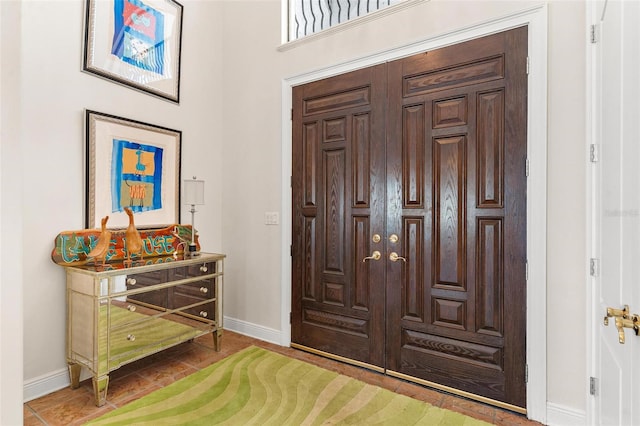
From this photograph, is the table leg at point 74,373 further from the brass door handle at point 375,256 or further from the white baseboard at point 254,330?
the brass door handle at point 375,256

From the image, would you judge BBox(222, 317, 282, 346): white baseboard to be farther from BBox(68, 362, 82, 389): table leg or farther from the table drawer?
BBox(68, 362, 82, 389): table leg

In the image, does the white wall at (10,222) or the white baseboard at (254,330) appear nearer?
the white wall at (10,222)

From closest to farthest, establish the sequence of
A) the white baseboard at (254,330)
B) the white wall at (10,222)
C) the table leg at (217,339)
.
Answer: the white wall at (10,222) → the table leg at (217,339) → the white baseboard at (254,330)

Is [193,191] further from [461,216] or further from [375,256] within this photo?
[461,216]

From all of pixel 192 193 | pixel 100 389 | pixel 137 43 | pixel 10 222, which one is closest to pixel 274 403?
pixel 100 389

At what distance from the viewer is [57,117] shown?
2264mm

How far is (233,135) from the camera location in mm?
3465
